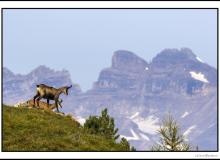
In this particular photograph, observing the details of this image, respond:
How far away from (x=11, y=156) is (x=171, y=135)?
79.9 ft

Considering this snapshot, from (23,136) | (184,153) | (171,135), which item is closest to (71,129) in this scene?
(23,136)

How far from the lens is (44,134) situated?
124ft

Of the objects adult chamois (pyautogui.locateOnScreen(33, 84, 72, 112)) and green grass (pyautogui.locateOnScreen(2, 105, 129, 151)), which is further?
adult chamois (pyautogui.locateOnScreen(33, 84, 72, 112))

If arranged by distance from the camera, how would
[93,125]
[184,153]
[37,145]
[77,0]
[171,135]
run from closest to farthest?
1. [184,153]
2. [77,0]
3. [37,145]
4. [171,135]
5. [93,125]

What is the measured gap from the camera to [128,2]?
3127cm

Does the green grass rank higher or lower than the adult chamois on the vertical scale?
lower

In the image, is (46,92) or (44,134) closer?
(44,134)

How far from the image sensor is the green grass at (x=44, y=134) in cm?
3369

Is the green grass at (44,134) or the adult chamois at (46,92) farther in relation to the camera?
the adult chamois at (46,92)

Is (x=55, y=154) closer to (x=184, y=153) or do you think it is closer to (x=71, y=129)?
(x=184, y=153)

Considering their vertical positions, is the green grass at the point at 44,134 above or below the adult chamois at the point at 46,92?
below

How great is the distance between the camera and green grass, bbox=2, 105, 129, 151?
33.7 metres

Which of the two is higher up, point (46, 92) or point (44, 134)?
point (46, 92)

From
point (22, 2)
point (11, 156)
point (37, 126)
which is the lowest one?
point (11, 156)
